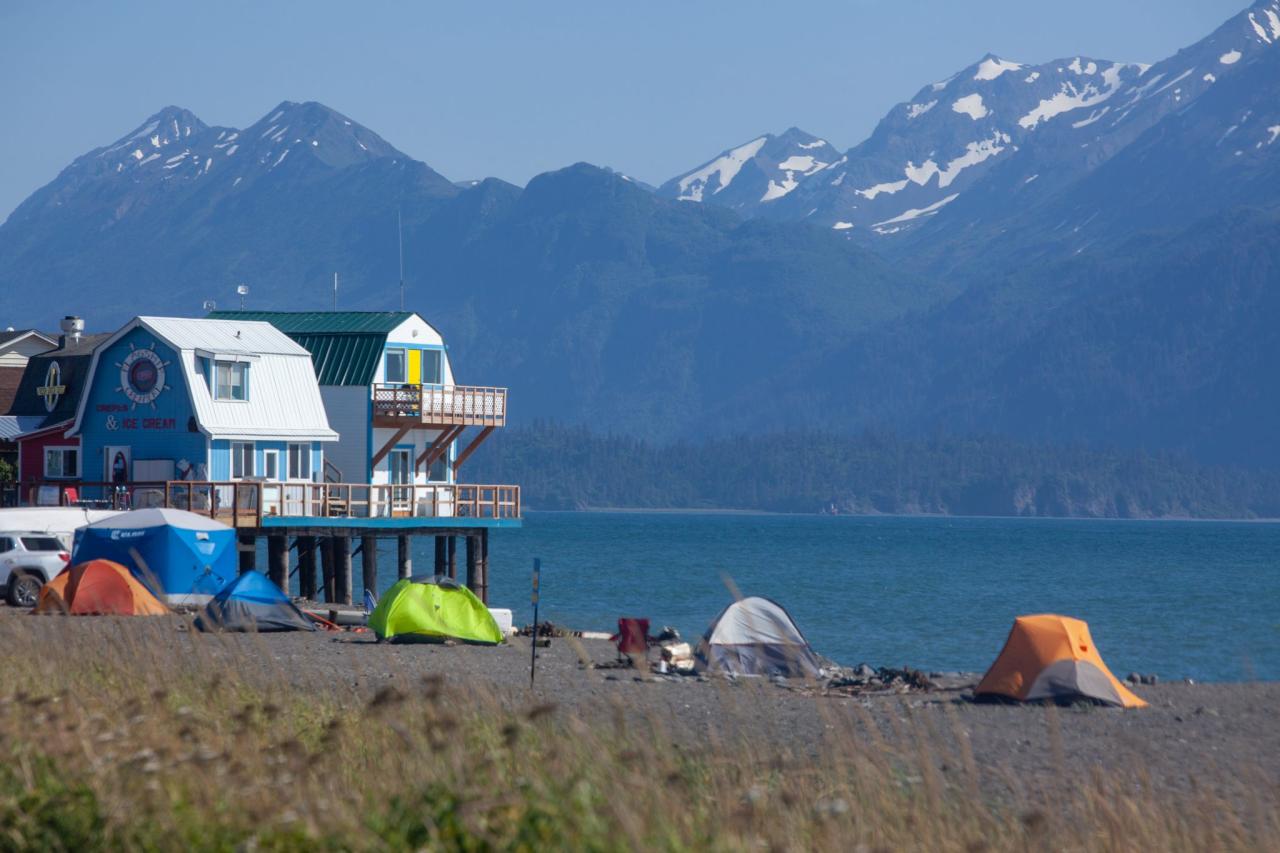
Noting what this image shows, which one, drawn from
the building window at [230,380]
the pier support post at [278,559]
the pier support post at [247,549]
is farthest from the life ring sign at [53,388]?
the pier support post at [278,559]

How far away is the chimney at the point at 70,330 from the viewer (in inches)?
2705

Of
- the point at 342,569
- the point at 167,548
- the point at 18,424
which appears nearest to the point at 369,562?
the point at 342,569

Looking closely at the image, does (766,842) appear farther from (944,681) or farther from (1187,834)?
(944,681)

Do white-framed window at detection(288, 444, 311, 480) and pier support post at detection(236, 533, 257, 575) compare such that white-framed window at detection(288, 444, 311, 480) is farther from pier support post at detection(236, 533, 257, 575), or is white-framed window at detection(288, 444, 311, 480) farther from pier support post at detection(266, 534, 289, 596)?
pier support post at detection(236, 533, 257, 575)

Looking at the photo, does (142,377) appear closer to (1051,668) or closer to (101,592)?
(101,592)

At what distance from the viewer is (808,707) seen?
85.5 ft

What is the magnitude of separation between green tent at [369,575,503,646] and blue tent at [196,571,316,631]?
2128 millimetres

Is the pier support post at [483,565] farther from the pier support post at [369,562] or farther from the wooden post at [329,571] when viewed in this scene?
the wooden post at [329,571]

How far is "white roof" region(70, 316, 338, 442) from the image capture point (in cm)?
5400

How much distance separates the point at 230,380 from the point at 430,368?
392 inches

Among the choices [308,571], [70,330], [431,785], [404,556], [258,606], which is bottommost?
[258,606]

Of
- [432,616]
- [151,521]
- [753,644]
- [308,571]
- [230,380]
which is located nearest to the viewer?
[753,644]

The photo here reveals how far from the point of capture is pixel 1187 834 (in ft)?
38.7

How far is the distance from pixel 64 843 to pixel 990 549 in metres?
159
